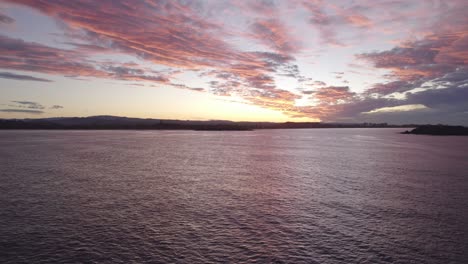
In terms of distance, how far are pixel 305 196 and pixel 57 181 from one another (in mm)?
29892

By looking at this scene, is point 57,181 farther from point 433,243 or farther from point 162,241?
point 433,243

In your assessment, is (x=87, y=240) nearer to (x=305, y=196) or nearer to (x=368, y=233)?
(x=368, y=233)

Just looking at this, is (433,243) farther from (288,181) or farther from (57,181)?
(57,181)

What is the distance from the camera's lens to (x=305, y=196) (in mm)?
31656

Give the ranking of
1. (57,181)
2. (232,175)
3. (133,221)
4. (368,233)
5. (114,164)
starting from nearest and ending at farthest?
1. (368,233)
2. (133,221)
3. (57,181)
4. (232,175)
5. (114,164)

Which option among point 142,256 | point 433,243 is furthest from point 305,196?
point 142,256

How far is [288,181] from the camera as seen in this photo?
131 ft

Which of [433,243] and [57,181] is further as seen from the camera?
[57,181]

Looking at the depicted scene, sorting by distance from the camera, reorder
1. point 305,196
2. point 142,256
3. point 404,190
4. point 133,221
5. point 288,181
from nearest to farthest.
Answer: point 142,256 → point 133,221 → point 305,196 → point 404,190 → point 288,181

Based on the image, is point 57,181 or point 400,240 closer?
point 400,240

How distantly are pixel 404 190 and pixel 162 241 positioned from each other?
28.4 metres

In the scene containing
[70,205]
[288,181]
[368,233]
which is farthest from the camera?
[288,181]

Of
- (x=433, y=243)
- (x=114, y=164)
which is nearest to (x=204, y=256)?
(x=433, y=243)

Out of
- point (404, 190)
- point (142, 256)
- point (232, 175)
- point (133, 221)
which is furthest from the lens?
point (232, 175)
